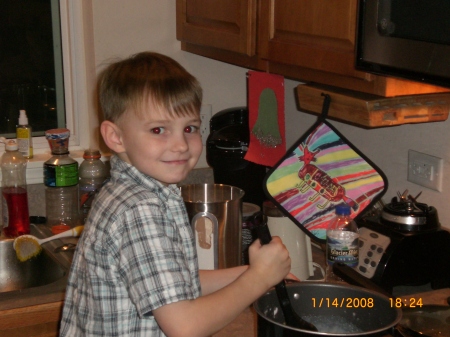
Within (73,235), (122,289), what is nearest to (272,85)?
(73,235)

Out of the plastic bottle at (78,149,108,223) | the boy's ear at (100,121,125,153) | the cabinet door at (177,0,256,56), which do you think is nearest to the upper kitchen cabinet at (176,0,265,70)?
the cabinet door at (177,0,256,56)

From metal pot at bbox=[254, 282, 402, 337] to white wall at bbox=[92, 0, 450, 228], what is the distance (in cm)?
53

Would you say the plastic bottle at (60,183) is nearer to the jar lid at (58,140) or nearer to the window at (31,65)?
the jar lid at (58,140)

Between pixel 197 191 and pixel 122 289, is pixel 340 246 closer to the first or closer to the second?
pixel 197 191

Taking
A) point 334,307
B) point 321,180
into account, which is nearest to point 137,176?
point 334,307

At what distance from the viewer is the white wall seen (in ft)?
5.66

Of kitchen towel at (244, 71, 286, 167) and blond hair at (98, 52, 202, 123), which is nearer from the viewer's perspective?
blond hair at (98, 52, 202, 123)

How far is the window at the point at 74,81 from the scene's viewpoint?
2248 millimetres

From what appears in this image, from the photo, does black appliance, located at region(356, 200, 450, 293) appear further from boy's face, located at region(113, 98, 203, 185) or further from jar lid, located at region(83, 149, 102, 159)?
jar lid, located at region(83, 149, 102, 159)

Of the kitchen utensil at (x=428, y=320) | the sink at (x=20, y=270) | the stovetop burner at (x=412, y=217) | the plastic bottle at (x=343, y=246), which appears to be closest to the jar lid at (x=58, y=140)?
the sink at (x=20, y=270)

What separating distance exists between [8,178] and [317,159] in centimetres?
100

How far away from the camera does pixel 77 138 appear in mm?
2369

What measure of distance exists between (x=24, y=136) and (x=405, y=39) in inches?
56.6

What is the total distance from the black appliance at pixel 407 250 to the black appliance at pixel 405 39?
1.44 ft
